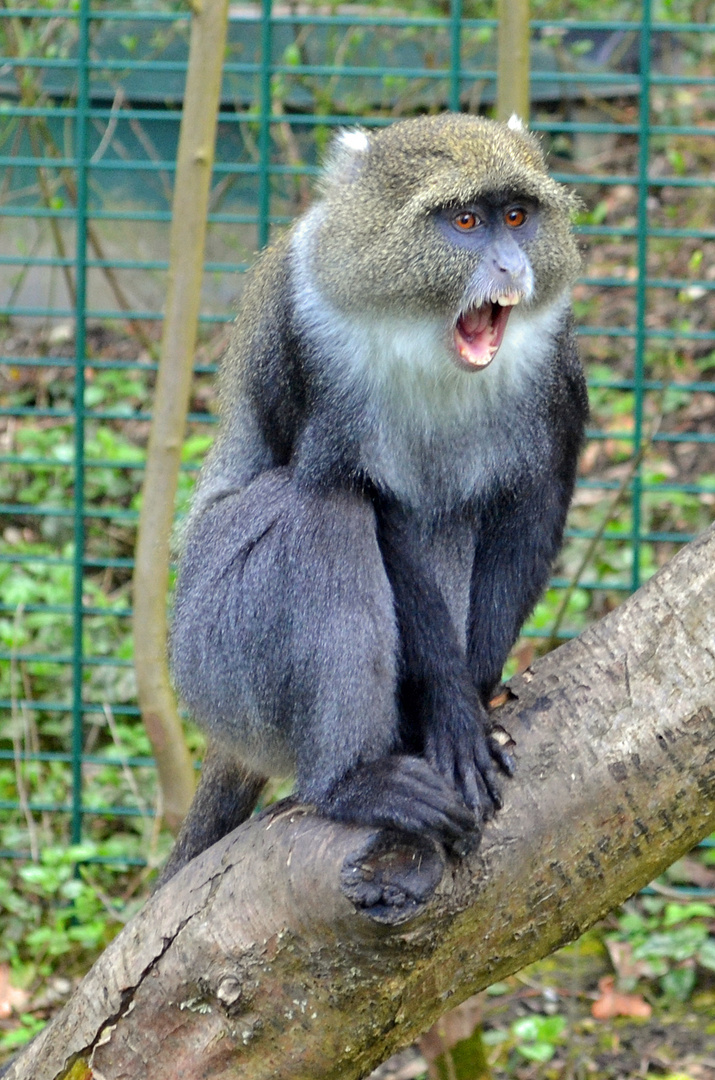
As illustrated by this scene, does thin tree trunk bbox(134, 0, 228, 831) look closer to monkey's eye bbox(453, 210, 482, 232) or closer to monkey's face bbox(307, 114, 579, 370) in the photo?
monkey's face bbox(307, 114, 579, 370)

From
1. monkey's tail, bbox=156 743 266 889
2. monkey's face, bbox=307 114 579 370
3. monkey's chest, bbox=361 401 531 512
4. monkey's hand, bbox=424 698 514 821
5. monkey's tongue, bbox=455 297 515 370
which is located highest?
monkey's face, bbox=307 114 579 370

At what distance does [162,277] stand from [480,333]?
16.0 feet

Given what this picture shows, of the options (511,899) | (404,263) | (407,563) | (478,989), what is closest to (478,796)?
(511,899)

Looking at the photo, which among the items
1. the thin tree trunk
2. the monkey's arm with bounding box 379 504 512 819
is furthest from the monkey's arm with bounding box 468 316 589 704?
the thin tree trunk

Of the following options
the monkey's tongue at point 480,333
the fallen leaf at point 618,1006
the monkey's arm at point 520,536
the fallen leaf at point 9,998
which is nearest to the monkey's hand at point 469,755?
the monkey's arm at point 520,536

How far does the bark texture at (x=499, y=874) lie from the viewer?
7.91 ft

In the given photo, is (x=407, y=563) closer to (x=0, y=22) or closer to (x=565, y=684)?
(x=565, y=684)

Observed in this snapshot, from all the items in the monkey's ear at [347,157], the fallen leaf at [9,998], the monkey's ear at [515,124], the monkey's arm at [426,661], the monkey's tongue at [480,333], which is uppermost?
the monkey's ear at [515,124]

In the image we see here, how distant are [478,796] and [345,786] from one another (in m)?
0.32

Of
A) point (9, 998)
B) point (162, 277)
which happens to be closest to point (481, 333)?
point (9, 998)

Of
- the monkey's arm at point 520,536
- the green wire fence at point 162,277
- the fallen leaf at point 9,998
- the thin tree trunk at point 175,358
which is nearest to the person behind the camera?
the monkey's arm at point 520,536

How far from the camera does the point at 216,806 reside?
3.31 meters

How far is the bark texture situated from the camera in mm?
2412

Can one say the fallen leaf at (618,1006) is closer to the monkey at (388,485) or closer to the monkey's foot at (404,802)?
the monkey at (388,485)
